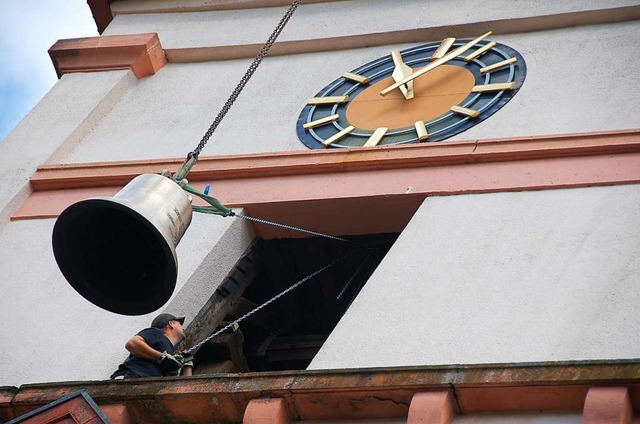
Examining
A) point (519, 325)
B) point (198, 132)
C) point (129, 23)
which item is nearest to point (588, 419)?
point (519, 325)

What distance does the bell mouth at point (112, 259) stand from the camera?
6.97 meters

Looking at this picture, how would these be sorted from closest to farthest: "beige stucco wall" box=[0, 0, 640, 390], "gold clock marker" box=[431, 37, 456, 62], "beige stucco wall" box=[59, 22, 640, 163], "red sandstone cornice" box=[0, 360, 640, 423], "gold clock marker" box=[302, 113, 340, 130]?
"red sandstone cornice" box=[0, 360, 640, 423] → "beige stucco wall" box=[0, 0, 640, 390] → "beige stucco wall" box=[59, 22, 640, 163] → "gold clock marker" box=[302, 113, 340, 130] → "gold clock marker" box=[431, 37, 456, 62]

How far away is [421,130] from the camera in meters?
10.2

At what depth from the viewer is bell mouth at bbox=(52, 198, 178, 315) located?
6.97m

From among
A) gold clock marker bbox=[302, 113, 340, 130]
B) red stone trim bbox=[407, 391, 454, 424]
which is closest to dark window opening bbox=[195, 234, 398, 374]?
gold clock marker bbox=[302, 113, 340, 130]

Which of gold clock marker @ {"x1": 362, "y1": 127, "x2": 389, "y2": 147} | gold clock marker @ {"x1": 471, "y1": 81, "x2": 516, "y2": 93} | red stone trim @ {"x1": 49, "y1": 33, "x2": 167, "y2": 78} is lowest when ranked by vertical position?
gold clock marker @ {"x1": 362, "y1": 127, "x2": 389, "y2": 147}

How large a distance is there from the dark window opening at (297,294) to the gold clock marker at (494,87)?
1467 mm

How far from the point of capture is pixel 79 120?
37.1ft

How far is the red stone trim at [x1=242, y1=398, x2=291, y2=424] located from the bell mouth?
71cm

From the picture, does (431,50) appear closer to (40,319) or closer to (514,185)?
(514,185)

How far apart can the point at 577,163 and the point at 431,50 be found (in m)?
2.63

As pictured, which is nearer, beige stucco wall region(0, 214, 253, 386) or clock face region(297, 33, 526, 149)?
beige stucco wall region(0, 214, 253, 386)

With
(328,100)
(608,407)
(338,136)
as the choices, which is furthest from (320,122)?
(608,407)

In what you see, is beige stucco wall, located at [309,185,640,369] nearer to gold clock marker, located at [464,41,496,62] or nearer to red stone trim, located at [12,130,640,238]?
red stone trim, located at [12,130,640,238]
